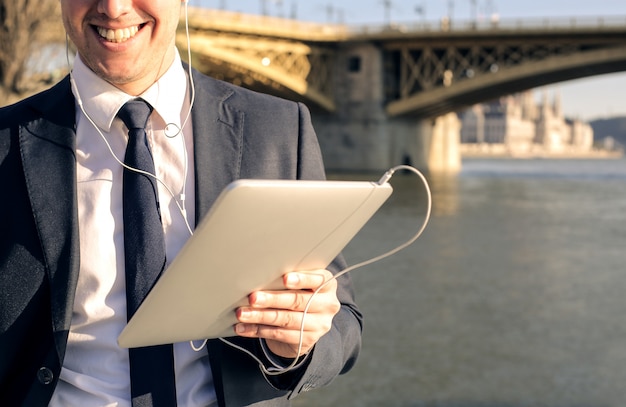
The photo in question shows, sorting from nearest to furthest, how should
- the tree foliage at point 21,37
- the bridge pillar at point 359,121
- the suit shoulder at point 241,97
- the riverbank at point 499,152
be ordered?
the suit shoulder at point 241,97, the tree foliage at point 21,37, the bridge pillar at point 359,121, the riverbank at point 499,152

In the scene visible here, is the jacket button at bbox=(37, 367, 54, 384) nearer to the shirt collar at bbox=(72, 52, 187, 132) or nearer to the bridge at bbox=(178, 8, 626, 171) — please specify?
the shirt collar at bbox=(72, 52, 187, 132)

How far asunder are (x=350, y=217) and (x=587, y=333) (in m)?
7.05

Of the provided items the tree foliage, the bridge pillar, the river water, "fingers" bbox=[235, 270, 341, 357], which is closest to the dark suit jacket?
"fingers" bbox=[235, 270, 341, 357]

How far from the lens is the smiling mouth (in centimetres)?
173

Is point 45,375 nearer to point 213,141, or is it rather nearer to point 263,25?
point 213,141

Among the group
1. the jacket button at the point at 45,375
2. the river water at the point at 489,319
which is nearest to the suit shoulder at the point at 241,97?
the jacket button at the point at 45,375

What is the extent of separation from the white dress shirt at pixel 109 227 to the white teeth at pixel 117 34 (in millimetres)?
85

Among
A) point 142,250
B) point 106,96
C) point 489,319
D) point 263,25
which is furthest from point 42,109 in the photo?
point 263,25

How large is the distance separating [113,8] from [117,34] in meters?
0.04

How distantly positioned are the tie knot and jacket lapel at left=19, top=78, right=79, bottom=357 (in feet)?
0.32

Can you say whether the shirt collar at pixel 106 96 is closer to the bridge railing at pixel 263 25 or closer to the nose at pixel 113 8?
the nose at pixel 113 8

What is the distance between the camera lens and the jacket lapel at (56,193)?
5.56 ft

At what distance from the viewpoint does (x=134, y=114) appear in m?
1.78

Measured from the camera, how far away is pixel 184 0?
1.96 m
